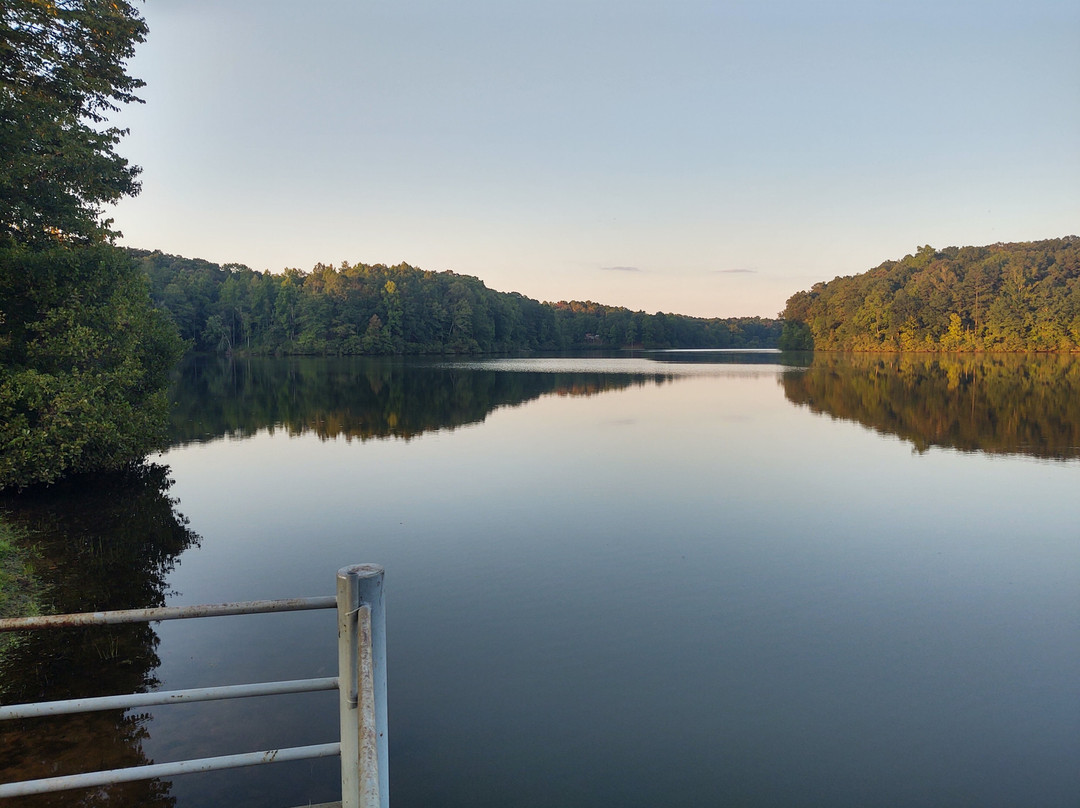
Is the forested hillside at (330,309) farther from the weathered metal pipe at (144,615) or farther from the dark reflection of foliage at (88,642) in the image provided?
the weathered metal pipe at (144,615)

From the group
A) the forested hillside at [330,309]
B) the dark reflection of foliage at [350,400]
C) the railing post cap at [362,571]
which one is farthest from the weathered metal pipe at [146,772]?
the forested hillside at [330,309]

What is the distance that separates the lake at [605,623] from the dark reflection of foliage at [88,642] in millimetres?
41

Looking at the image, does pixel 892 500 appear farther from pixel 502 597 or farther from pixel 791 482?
pixel 502 597

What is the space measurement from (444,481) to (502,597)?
7.87 m

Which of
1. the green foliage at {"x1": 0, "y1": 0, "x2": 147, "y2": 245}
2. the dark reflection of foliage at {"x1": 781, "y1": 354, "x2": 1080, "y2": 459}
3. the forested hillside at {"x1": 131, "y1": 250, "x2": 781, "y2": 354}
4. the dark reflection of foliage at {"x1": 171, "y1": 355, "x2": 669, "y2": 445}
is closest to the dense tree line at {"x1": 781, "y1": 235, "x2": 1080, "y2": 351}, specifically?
the dark reflection of foliage at {"x1": 781, "y1": 354, "x2": 1080, "y2": 459}

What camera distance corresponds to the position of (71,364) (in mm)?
15117

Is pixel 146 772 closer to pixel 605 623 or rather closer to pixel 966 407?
pixel 605 623

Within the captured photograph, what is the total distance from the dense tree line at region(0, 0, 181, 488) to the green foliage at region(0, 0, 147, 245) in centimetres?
3

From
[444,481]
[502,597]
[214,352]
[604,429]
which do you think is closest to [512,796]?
[502,597]

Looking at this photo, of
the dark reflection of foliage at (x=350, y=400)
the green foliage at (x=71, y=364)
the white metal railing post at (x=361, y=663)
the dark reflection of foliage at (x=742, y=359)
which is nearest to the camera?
the white metal railing post at (x=361, y=663)

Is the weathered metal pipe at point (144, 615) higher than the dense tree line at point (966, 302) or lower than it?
lower

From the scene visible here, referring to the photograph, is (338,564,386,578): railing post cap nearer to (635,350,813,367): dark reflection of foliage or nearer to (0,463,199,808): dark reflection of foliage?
(0,463,199,808): dark reflection of foliage

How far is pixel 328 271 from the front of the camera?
4887 inches

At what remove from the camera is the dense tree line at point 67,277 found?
44.4 feet
